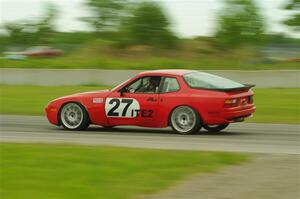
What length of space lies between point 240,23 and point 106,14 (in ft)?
44.5

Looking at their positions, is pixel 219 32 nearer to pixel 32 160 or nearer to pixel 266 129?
pixel 266 129

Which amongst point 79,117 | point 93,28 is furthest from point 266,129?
point 93,28

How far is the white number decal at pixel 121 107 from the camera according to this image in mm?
13719

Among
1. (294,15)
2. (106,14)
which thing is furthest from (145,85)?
(106,14)

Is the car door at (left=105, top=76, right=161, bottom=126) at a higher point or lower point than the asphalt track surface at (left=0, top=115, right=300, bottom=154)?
higher

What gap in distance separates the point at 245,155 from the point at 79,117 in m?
5.24

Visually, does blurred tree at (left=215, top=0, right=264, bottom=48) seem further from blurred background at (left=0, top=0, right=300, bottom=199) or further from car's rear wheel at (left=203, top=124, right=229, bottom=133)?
car's rear wheel at (left=203, top=124, right=229, bottom=133)

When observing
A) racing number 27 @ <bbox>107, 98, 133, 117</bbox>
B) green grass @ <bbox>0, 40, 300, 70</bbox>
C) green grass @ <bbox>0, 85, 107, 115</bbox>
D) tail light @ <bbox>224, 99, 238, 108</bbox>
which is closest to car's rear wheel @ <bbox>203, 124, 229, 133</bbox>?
tail light @ <bbox>224, 99, 238, 108</bbox>

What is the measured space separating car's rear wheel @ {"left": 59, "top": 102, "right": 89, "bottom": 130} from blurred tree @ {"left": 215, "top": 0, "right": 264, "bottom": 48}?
2852 cm

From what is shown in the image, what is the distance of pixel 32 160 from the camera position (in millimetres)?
9047

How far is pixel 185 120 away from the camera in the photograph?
43.6ft

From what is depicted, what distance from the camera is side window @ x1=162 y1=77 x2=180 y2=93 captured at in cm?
1353

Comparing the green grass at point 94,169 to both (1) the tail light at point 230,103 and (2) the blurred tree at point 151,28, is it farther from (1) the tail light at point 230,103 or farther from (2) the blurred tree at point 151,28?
(2) the blurred tree at point 151,28

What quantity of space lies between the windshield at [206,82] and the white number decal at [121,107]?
3.63 feet
